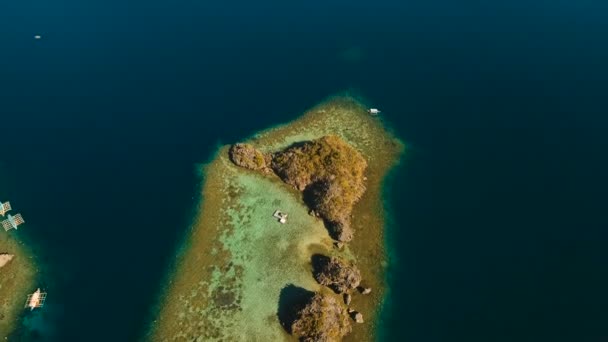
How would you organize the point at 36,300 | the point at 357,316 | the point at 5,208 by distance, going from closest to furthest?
the point at 357,316 < the point at 36,300 < the point at 5,208

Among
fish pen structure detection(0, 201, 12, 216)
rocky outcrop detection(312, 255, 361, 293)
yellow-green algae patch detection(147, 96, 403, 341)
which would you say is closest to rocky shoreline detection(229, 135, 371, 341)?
rocky outcrop detection(312, 255, 361, 293)

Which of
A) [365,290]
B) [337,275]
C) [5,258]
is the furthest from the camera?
[5,258]

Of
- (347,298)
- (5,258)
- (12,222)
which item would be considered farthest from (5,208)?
(347,298)

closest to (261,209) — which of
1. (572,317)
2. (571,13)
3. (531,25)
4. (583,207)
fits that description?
(572,317)

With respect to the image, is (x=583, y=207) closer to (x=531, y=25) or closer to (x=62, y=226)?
(x=531, y=25)

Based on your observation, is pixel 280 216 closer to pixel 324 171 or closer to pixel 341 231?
pixel 341 231

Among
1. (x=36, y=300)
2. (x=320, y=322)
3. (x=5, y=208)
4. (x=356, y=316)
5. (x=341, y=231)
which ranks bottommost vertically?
(x=36, y=300)
